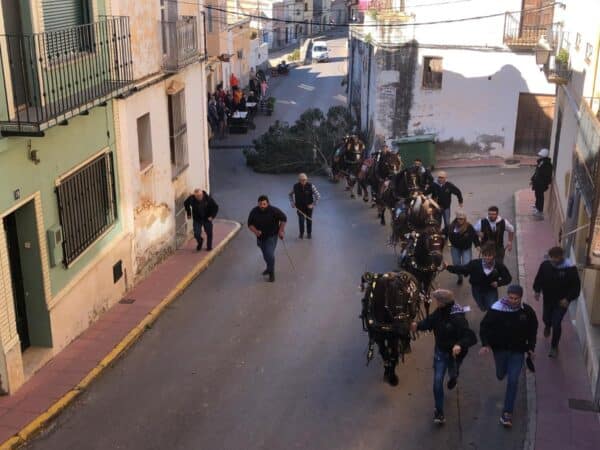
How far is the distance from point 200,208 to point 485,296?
6.26m

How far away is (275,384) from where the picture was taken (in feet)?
29.7

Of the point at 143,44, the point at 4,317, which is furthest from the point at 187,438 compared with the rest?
the point at 143,44

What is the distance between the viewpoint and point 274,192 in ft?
64.5

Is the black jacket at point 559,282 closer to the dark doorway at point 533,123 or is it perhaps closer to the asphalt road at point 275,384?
the asphalt road at point 275,384

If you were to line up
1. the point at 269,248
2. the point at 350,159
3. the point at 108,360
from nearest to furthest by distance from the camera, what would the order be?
the point at 108,360 < the point at 269,248 < the point at 350,159

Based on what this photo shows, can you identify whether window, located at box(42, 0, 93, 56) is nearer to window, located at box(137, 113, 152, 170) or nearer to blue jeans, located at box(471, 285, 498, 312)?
window, located at box(137, 113, 152, 170)

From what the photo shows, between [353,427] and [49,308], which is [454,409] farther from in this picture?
[49,308]

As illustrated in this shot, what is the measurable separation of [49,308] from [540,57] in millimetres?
12267

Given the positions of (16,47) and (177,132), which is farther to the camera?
(177,132)

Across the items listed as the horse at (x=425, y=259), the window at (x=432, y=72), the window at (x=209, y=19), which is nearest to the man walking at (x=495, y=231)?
the horse at (x=425, y=259)

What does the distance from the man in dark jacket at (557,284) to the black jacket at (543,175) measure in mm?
6675

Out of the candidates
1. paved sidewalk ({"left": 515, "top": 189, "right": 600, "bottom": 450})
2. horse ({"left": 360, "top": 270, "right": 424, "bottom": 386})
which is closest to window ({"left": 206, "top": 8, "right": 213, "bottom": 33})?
paved sidewalk ({"left": 515, "top": 189, "right": 600, "bottom": 450})

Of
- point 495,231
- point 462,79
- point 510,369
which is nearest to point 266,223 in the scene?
point 495,231

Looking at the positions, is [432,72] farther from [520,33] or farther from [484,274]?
[484,274]
